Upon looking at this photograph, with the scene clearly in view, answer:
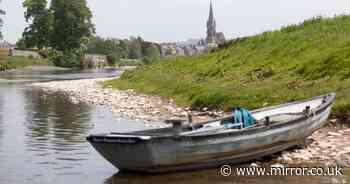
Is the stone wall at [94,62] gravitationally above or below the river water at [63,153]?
below

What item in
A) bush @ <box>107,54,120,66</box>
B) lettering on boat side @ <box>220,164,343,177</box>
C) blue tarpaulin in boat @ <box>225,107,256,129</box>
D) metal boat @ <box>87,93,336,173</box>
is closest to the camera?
metal boat @ <box>87,93,336,173</box>

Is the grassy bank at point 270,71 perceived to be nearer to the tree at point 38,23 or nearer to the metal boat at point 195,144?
the metal boat at point 195,144

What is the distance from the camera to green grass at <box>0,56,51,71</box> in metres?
110

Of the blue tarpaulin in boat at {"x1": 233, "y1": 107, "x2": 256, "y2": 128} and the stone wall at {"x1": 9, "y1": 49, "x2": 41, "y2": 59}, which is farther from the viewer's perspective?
the stone wall at {"x1": 9, "y1": 49, "x2": 41, "y2": 59}

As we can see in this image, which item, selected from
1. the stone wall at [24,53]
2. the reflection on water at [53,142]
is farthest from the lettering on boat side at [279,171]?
the stone wall at [24,53]

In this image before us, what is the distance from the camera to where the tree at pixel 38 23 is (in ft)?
473

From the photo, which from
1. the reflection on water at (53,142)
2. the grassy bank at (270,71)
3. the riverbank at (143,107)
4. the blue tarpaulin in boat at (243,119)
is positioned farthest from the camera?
the riverbank at (143,107)

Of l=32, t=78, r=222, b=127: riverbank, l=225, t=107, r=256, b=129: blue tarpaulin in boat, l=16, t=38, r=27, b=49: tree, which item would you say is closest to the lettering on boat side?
l=225, t=107, r=256, b=129: blue tarpaulin in boat

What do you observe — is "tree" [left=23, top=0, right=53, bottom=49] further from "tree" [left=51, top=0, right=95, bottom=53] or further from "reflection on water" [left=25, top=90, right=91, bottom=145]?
"reflection on water" [left=25, top=90, right=91, bottom=145]

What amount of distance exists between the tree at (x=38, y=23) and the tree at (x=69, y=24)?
169cm

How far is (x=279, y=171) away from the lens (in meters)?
15.6

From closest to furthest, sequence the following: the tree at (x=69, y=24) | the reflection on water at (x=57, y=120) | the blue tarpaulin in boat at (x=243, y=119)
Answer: the blue tarpaulin in boat at (x=243, y=119), the reflection on water at (x=57, y=120), the tree at (x=69, y=24)

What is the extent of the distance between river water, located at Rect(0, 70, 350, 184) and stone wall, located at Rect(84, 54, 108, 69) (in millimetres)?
109214

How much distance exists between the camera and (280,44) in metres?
42.5
